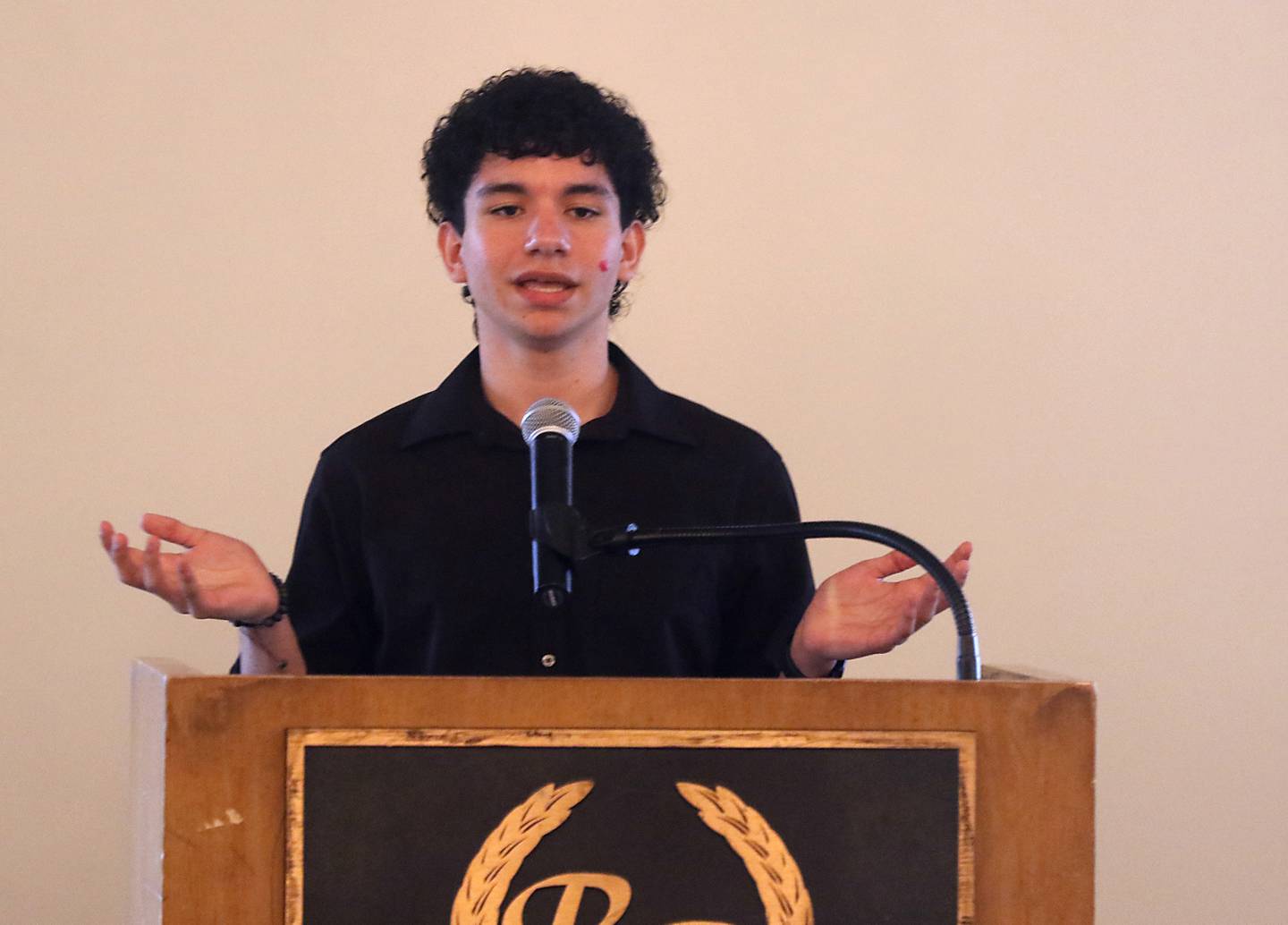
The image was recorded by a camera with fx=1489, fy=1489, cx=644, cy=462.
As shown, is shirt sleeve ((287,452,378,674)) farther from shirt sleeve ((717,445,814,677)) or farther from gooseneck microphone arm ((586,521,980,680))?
gooseneck microphone arm ((586,521,980,680))

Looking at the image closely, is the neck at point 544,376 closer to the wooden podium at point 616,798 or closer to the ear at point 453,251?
the ear at point 453,251

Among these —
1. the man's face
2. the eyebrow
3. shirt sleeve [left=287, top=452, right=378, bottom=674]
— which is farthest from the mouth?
shirt sleeve [left=287, top=452, right=378, bottom=674]

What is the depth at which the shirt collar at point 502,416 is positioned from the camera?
1808 mm

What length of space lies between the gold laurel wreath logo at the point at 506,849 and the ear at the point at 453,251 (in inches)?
36.2

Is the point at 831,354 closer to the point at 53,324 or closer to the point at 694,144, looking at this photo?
the point at 694,144

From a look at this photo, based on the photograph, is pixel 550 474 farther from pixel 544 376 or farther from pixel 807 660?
pixel 544 376

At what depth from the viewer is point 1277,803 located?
2680 millimetres

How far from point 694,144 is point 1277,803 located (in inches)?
62.3

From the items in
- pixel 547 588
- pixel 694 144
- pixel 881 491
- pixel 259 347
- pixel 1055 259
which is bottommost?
pixel 547 588

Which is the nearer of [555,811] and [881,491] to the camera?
[555,811]

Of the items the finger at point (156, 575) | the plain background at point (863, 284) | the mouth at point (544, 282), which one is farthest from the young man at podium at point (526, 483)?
the plain background at point (863, 284)

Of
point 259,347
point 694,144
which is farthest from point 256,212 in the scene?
point 694,144

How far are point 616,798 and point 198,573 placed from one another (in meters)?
0.44

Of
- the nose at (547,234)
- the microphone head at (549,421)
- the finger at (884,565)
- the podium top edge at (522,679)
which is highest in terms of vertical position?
the nose at (547,234)
